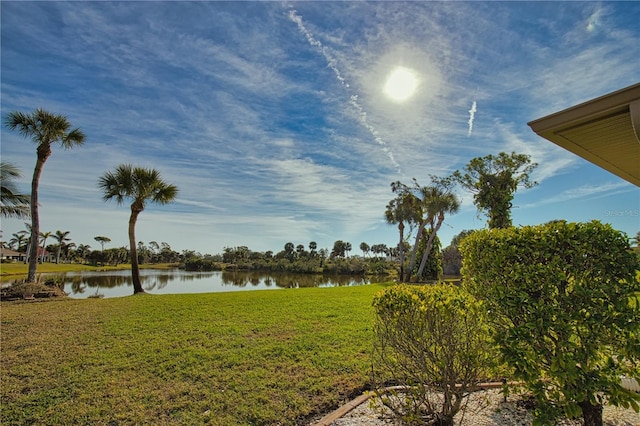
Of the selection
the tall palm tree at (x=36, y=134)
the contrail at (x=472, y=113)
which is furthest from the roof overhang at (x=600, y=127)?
the tall palm tree at (x=36, y=134)

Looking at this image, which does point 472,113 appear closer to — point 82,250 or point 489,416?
point 489,416

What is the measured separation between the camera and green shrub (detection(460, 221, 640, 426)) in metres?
1.94

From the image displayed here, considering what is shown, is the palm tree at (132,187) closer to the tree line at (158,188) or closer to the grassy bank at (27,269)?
the tree line at (158,188)

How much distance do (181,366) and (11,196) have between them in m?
15.1

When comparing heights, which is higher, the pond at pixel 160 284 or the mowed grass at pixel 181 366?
the mowed grass at pixel 181 366

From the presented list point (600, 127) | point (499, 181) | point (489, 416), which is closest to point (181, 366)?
point (489, 416)

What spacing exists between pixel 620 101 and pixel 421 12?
3.91 metres

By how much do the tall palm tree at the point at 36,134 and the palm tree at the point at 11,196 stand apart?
2806 mm

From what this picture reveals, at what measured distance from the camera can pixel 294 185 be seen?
63.7ft

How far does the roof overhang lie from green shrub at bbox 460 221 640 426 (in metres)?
0.85

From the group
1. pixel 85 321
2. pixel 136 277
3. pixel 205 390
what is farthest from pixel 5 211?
pixel 205 390

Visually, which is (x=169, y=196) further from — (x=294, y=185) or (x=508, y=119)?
(x=508, y=119)

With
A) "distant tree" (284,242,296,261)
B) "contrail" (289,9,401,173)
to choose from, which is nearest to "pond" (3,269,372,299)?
"contrail" (289,9,401,173)

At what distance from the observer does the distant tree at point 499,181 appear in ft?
46.8
